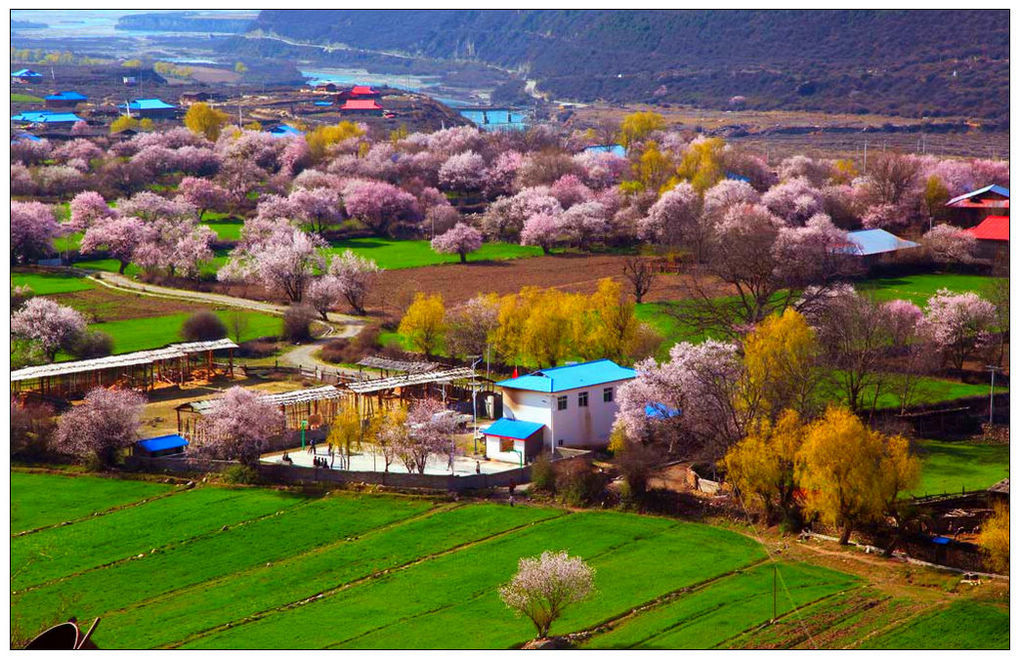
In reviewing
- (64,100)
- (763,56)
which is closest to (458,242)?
(64,100)

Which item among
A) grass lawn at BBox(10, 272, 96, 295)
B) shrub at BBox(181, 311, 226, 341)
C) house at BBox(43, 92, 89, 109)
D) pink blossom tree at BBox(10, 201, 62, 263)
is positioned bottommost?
shrub at BBox(181, 311, 226, 341)

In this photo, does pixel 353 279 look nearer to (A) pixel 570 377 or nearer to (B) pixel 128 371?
(B) pixel 128 371

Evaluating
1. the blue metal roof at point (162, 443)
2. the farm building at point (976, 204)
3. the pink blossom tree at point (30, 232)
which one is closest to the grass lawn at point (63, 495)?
the blue metal roof at point (162, 443)

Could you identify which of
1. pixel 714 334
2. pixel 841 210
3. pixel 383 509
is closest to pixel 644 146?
pixel 841 210

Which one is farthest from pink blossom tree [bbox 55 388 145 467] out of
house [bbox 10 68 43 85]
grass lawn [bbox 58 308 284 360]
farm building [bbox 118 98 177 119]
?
house [bbox 10 68 43 85]

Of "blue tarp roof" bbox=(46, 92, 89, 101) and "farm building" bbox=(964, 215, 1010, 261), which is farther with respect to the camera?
"blue tarp roof" bbox=(46, 92, 89, 101)

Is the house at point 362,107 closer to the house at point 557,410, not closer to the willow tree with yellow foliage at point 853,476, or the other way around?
the house at point 557,410

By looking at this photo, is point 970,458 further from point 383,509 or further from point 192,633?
point 192,633

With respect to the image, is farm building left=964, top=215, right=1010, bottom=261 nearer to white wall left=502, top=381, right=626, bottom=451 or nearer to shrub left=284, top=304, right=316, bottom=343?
shrub left=284, top=304, right=316, bottom=343
